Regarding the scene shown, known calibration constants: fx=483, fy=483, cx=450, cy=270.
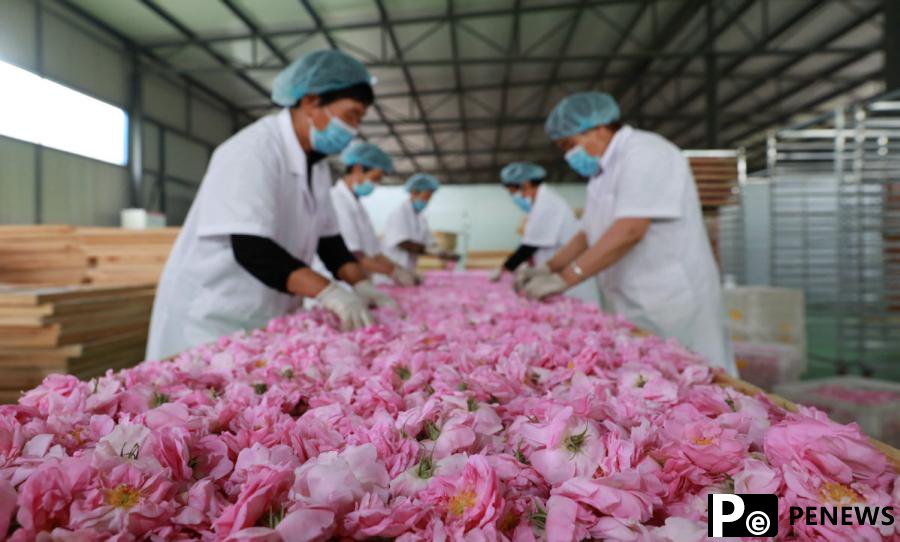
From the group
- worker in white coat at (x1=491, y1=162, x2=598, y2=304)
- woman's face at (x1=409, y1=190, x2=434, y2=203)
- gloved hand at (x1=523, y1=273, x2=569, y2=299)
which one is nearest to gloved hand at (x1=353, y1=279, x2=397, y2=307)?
gloved hand at (x1=523, y1=273, x2=569, y2=299)

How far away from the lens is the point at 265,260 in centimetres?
197

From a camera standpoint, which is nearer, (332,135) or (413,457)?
(413,457)

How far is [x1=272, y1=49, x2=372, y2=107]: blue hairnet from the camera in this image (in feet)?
7.54

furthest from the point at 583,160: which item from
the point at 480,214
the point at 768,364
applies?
the point at 480,214

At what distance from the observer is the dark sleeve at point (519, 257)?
4914mm

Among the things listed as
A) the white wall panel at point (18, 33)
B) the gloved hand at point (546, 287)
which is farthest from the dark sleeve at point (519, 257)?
the white wall panel at point (18, 33)

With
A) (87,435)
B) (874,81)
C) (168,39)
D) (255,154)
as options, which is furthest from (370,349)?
(874,81)

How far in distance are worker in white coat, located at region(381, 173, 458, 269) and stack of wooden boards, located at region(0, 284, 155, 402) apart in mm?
3608

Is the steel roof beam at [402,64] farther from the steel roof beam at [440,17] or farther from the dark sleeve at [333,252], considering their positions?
the dark sleeve at [333,252]

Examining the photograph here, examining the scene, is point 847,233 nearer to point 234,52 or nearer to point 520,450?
point 520,450

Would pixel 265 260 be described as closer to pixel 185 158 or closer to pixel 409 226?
pixel 409 226

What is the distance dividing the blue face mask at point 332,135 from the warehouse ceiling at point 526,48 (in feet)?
23.2

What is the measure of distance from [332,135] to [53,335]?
158 cm

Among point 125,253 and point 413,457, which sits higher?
point 125,253
